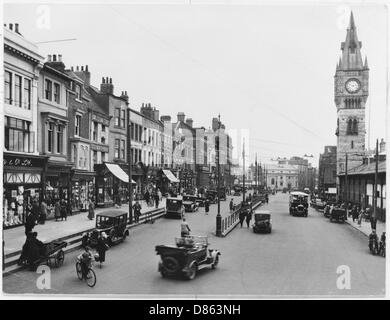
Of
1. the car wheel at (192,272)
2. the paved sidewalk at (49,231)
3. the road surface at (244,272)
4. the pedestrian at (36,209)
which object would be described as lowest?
the road surface at (244,272)

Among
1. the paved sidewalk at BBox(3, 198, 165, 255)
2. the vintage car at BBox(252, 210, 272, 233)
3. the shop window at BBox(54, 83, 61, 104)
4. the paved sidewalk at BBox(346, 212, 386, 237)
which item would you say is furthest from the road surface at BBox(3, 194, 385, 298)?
the shop window at BBox(54, 83, 61, 104)

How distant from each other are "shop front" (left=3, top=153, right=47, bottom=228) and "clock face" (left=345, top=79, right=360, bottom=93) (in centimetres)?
6617

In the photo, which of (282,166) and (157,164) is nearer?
(157,164)

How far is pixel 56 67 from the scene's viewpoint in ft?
102

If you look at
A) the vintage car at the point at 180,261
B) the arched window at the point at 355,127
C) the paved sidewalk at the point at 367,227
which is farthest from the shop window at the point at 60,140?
the arched window at the point at 355,127

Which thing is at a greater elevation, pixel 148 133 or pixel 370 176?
pixel 148 133

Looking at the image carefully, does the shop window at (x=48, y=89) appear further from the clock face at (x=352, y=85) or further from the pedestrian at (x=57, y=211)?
the clock face at (x=352, y=85)

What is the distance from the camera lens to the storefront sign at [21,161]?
2330 centimetres

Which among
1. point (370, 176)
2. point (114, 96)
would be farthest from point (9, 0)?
point (370, 176)

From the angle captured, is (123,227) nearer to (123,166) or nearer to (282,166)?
(123,166)

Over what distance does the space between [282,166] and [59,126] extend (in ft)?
485

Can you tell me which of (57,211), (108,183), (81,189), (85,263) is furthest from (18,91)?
(108,183)

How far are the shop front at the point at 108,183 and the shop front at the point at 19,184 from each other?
37.9ft
